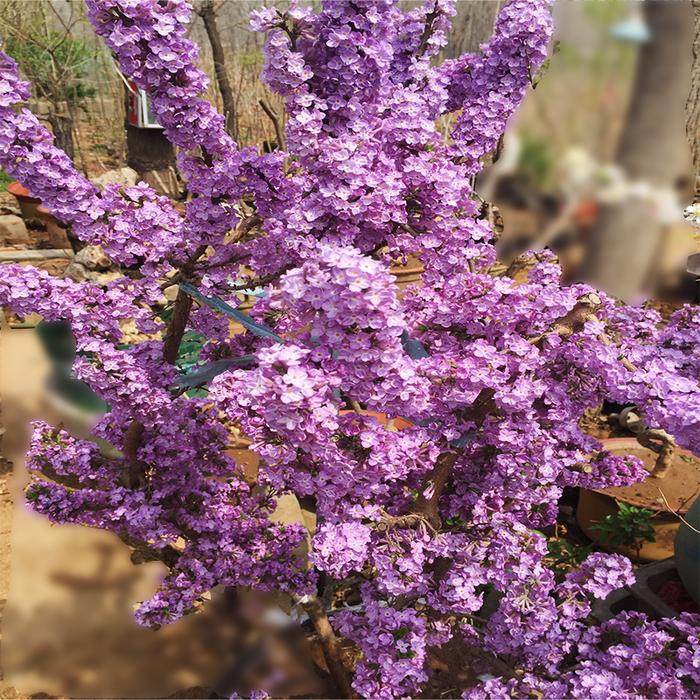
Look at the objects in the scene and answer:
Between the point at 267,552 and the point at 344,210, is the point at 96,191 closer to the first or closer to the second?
the point at 344,210

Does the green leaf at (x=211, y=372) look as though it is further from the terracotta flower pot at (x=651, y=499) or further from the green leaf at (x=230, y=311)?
the terracotta flower pot at (x=651, y=499)

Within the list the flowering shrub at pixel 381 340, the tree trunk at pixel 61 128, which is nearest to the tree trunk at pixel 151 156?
the tree trunk at pixel 61 128

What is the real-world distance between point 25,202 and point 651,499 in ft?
29.2

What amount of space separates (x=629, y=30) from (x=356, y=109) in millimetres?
991

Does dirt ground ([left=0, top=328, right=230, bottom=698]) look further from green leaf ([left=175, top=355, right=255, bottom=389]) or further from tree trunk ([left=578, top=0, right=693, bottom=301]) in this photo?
tree trunk ([left=578, top=0, right=693, bottom=301])

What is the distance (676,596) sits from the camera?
305 cm

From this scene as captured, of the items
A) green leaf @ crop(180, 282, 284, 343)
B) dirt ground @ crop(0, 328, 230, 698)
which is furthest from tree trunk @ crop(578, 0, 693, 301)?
dirt ground @ crop(0, 328, 230, 698)

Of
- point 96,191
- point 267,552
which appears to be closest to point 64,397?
point 267,552

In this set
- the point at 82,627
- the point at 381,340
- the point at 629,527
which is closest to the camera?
the point at 381,340

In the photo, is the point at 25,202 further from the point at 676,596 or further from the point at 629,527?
the point at 676,596

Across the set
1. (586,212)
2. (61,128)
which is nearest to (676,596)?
(586,212)

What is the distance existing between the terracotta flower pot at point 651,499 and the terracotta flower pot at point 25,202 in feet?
27.0

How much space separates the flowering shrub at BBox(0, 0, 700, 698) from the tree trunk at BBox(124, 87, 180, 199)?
616 centimetres

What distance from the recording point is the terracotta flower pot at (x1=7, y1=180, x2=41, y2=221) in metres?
8.85
